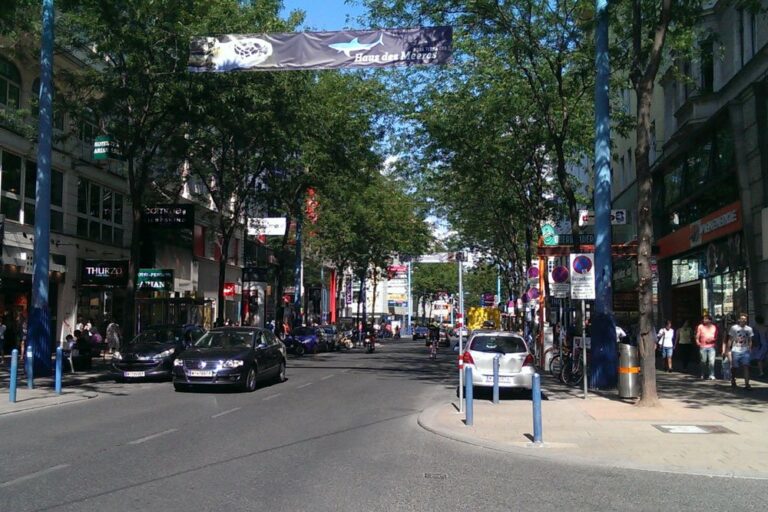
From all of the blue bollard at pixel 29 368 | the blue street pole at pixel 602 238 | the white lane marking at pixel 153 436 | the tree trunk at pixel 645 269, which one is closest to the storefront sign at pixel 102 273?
the blue bollard at pixel 29 368

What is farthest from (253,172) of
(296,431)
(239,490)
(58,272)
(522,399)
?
(239,490)

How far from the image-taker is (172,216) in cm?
2912

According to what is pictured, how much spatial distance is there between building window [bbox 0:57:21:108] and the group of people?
2265 centimetres

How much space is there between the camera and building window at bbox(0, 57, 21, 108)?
953 inches

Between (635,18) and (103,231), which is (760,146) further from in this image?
(103,231)

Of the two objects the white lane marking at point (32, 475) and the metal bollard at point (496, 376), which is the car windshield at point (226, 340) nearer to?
the metal bollard at point (496, 376)

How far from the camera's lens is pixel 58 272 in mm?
26891

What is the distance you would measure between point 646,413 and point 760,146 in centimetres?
1085

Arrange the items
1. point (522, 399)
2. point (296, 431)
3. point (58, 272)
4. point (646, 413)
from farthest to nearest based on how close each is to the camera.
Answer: point (58, 272) < point (522, 399) < point (646, 413) < point (296, 431)

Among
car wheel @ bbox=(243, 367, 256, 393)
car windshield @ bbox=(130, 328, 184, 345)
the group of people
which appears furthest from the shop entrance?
car windshield @ bbox=(130, 328, 184, 345)

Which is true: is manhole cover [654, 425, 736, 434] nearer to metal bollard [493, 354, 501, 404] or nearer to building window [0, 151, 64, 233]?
metal bollard [493, 354, 501, 404]

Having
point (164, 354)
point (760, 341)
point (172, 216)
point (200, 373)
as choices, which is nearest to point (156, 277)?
point (172, 216)

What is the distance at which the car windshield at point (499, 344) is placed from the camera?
16.6 metres

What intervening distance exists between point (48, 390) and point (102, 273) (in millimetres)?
11678
